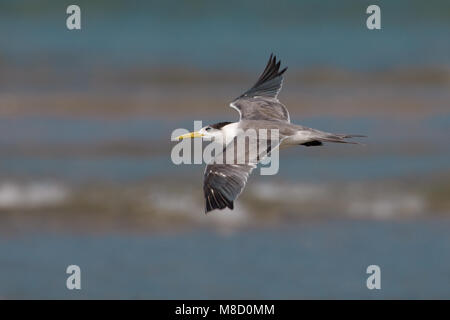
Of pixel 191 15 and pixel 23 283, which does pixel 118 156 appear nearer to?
pixel 23 283

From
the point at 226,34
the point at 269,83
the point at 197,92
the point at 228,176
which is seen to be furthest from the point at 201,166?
the point at 228,176

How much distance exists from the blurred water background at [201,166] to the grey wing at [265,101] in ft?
6.18

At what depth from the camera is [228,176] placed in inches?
294

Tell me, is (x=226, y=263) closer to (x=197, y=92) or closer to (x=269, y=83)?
(x=269, y=83)

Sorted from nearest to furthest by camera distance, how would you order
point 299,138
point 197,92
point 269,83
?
1. point 299,138
2. point 269,83
3. point 197,92

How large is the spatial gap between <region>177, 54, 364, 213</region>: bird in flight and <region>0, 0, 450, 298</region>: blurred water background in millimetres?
1892

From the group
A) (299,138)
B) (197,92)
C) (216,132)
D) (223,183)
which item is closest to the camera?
(223,183)

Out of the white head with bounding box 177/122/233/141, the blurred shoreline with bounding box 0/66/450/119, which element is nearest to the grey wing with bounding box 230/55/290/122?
the white head with bounding box 177/122/233/141

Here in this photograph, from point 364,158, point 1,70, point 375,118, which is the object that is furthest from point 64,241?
point 1,70

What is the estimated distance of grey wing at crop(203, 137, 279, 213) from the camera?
7285 mm

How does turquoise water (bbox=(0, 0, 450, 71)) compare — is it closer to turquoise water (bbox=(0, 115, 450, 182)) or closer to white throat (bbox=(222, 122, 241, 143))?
turquoise water (bbox=(0, 115, 450, 182))

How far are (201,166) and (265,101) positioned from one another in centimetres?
463

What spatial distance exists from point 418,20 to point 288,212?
8.34m


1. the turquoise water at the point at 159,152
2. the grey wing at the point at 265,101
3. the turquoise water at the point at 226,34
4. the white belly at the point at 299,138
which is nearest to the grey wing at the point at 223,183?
the white belly at the point at 299,138
